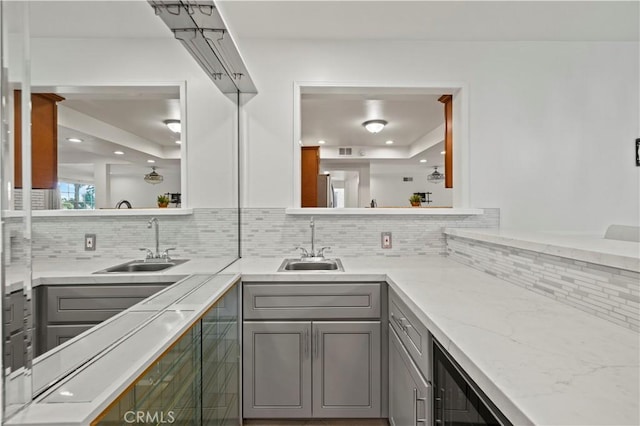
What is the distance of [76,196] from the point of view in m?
0.76

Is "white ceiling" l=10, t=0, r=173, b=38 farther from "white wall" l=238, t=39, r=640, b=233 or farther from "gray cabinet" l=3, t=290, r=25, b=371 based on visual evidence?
"white wall" l=238, t=39, r=640, b=233

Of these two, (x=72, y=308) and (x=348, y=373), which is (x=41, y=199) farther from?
(x=348, y=373)

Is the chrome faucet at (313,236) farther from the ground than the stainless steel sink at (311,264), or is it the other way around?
the chrome faucet at (313,236)

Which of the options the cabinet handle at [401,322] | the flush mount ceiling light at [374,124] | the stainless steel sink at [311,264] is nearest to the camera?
the cabinet handle at [401,322]

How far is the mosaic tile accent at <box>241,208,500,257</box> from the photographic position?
257cm

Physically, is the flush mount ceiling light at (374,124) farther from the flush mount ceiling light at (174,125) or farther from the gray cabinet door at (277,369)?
the flush mount ceiling light at (174,125)

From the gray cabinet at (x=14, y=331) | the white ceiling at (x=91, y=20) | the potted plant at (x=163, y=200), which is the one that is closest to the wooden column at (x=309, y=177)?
the potted plant at (x=163, y=200)

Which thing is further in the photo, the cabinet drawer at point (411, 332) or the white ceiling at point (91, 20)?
the cabinet drawer at point (411, 332)

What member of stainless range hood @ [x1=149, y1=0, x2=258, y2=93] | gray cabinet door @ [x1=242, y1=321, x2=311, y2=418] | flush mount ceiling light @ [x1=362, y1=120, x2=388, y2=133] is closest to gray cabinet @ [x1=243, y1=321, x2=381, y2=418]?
gray cabinet door @ [x1=242, y1=321, x2=311, y2=418]

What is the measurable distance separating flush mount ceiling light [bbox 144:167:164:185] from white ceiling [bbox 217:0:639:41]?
1.40 metres

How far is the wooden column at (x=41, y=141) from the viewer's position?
0.61 meters

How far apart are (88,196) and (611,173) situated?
3.32 meters

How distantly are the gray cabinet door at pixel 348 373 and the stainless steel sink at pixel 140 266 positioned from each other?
3.19 feet

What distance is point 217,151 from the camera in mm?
2010
